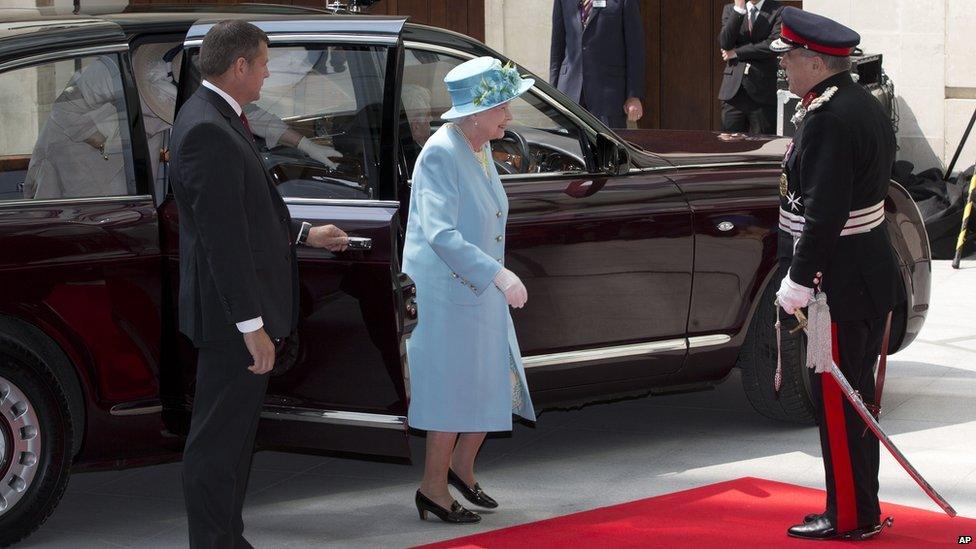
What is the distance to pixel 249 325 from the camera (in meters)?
4.50

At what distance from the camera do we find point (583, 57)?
10.3 metres

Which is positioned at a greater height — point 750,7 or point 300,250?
point 750,7

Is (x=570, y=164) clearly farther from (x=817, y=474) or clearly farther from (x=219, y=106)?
(x=219, y=106)

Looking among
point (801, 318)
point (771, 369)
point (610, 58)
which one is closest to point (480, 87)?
point (801, 318)

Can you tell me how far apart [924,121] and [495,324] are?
777cm

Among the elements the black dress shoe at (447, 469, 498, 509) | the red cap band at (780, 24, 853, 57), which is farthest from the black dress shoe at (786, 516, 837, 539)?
the red cap band at (780, 24, 853, 57)

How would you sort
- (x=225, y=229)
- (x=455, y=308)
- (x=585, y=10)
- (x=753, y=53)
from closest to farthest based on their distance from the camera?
(x=225, y=229) → (x=455, y=308) → (x=585, y=10) → (x=753, y=53)

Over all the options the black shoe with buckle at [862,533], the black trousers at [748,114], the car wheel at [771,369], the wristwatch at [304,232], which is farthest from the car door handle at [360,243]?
the black trousers at [748,114]

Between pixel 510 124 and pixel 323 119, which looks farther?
pixel 510 124

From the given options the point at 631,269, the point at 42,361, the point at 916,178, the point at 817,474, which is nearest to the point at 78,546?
the point at 42,361

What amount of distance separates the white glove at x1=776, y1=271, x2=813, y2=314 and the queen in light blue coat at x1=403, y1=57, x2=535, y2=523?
3.03 feet

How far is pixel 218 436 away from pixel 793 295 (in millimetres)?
1904

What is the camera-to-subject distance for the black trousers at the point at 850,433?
16.8 feet

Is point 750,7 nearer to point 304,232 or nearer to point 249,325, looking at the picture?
point 304,232
